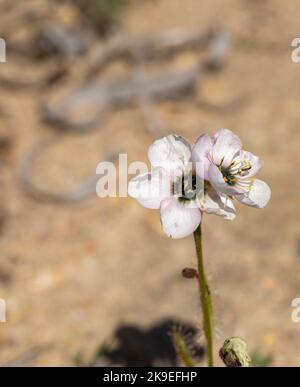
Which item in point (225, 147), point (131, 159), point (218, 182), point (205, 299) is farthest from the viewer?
point (131, 159)

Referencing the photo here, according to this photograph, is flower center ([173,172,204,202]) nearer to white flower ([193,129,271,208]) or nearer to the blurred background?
white flower ([193,129,271,208])

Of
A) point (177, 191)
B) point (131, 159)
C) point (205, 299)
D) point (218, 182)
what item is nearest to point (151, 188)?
point (177, 191)

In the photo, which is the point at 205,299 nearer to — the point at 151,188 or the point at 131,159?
the point at 151,188

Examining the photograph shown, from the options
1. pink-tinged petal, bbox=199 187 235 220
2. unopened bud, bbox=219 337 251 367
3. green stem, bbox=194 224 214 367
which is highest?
pink-tinged petal, bbox=199 187 235 220

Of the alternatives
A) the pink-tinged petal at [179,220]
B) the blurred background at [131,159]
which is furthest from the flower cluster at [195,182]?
the blurred background at [131,159]

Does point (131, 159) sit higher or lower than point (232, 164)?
higher

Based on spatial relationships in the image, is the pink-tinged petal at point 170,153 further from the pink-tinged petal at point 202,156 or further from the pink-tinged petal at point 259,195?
the pink-tinged petal at point 259,195

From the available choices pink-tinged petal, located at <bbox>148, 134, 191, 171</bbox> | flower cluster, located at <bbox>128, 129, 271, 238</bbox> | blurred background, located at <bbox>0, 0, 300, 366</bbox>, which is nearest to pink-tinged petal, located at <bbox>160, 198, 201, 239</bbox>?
flower cluster, located at <bbox>128, 129, 271, 238</bbox>
